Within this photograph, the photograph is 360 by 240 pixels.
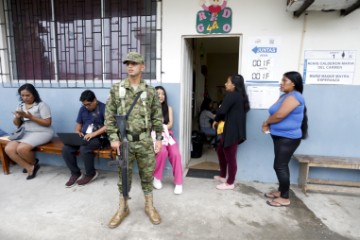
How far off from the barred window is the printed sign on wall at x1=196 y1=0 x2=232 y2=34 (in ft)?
2.04

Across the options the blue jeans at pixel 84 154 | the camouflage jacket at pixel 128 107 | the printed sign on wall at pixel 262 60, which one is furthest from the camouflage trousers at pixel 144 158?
the printed sign on wall at pixel 262 60

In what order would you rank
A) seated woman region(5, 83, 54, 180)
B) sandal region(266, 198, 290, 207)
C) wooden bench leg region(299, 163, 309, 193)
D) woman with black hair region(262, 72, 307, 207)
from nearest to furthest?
woman with black hair region(262, 72, 307, 207) < sandal region(266, 198, 290, 207) < wooden bench leg region(299, 163, 309, 193) < seated woman region(5, 83, 54, 180)

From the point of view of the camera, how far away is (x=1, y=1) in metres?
3.71

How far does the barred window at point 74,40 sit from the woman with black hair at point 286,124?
173 centimetres

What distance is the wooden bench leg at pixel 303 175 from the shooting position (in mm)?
2920

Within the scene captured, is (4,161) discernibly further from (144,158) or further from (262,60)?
(262,60)

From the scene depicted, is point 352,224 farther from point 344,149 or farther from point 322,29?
point 322,29

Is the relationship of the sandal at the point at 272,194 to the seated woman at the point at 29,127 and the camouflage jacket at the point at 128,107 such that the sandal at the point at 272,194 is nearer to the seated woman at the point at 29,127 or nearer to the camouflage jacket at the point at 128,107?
the camouflage jacket at the point at 128,107

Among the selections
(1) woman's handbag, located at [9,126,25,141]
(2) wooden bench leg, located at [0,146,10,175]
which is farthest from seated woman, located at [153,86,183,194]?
(2) wooden bench leg, located at [0,146,10,175]

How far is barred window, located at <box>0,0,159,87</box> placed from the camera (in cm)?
338

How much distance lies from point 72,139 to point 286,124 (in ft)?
8.41

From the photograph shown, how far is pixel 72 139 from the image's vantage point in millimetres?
3088

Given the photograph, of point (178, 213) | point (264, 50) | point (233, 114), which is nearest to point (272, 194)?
point (233, 114)

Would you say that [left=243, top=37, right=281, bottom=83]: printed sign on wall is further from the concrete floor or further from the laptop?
the laptop
